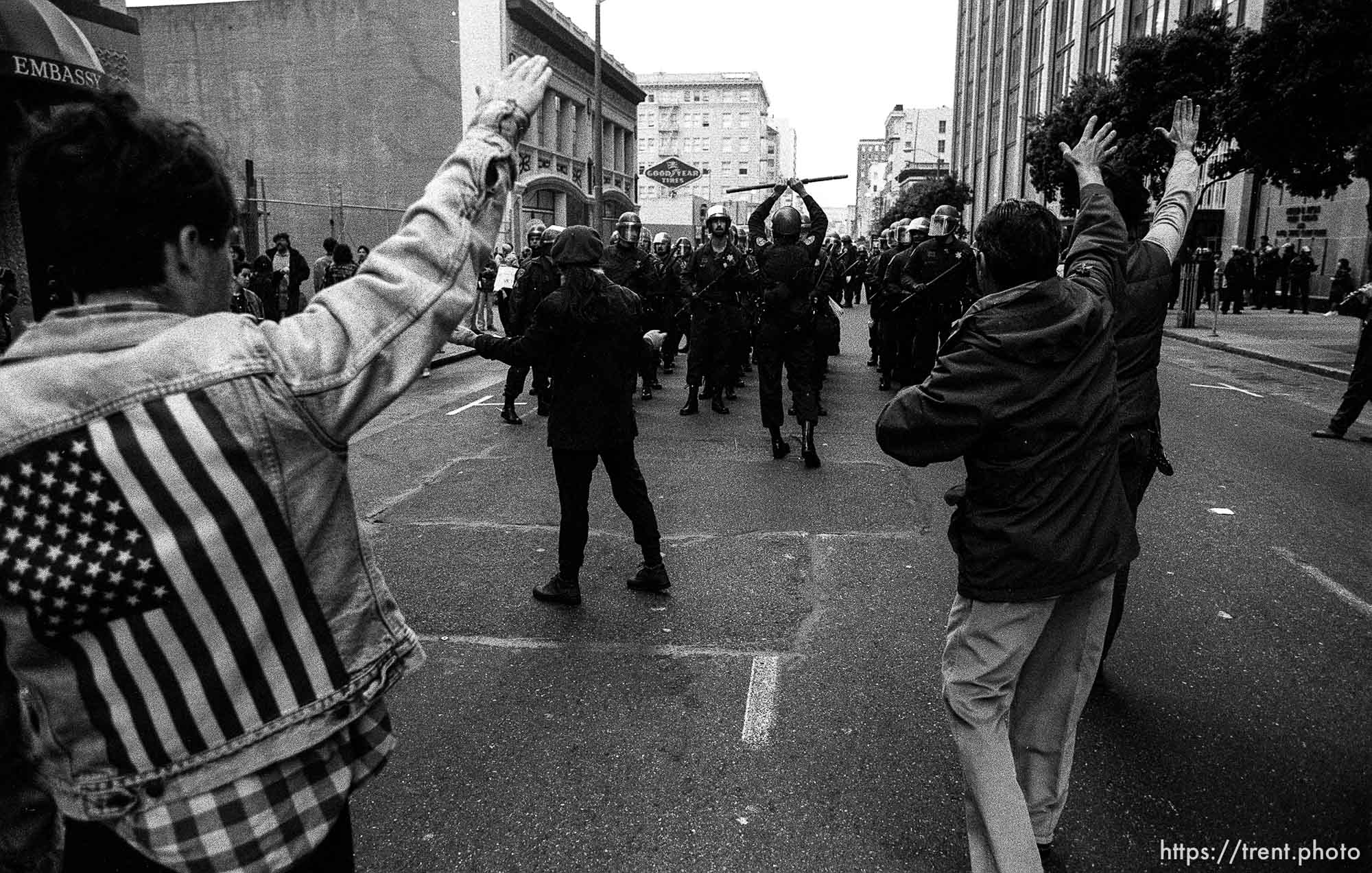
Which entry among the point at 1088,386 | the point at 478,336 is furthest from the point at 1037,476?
the point at 478,336

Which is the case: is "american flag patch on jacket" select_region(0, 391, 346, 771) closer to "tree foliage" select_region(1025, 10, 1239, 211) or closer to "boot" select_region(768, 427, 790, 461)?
"boot" select_region(768, 427, 790, 461)

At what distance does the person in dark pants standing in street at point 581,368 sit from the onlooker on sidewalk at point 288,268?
12341 mm

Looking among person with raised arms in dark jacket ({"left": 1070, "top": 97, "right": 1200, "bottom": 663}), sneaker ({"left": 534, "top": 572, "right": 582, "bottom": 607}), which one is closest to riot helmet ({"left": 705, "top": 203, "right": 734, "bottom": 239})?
sneaker ({"left": 534, "top": 572, "right": 582, "bottom": 607})

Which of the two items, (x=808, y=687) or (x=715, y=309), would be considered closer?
(x=808, y=687)

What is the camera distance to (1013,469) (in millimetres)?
2637

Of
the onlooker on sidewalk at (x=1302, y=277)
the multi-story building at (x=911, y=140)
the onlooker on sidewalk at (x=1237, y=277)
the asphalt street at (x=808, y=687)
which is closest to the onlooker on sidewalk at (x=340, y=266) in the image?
the asphalt street at (x=808, y=687)

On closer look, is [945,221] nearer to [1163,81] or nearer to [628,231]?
[628,231]

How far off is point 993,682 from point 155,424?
2.15m

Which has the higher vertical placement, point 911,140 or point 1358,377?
point 911,140

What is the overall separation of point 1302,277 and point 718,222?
72.0ft

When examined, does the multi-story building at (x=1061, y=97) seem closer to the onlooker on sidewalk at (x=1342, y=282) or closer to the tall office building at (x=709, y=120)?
the onlooker on sidewalk at (x=1342, y=282)

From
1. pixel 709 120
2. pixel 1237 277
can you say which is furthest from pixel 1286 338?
pixel 709 120

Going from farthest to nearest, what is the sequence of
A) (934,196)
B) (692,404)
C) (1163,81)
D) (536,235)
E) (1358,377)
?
(934,196)
(1163,81)
(536,235)
(692,404)
(1358,377)

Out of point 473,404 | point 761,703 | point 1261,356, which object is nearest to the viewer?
point 761,703
